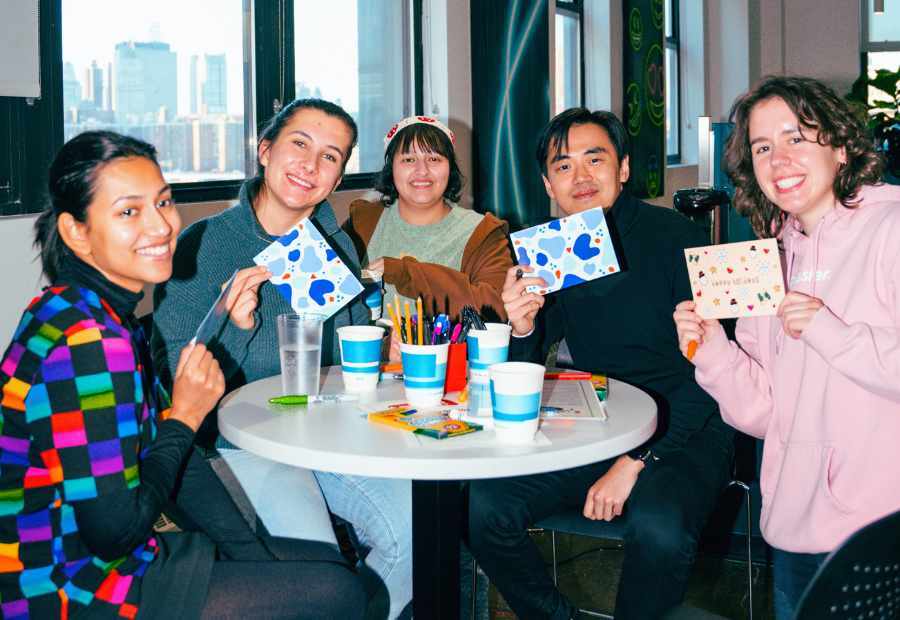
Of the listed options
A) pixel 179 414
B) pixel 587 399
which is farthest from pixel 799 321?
pixel 179 414

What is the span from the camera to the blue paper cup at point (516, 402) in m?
1.48

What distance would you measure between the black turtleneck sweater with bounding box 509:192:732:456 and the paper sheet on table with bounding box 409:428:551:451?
2.52ft

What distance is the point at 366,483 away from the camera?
2012 millimetres

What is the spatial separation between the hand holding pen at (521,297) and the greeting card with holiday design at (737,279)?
18.0 inches

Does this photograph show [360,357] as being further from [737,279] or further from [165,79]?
[165,79]

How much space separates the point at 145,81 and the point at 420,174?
1027 millimetres

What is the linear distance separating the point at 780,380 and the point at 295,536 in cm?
98

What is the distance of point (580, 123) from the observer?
7.96 ft

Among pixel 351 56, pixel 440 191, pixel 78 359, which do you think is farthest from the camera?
pixel 351 56

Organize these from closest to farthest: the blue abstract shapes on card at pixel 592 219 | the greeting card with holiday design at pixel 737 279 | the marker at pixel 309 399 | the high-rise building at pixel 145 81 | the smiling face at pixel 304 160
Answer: the greeting card with holiday design at pixel 737 279 → the marker at pixel 309 399 → the blue abstract shapes on card at pixel 592 219 → the smiling face at pixel 304 160 → the high-rise building at pixel 145 81

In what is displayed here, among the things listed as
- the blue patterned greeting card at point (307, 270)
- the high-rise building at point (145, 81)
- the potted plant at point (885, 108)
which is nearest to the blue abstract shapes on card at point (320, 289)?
the blue patterned greeting card at point (307, 270)

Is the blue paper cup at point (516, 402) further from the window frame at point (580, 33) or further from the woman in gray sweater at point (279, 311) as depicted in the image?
the window frame at point (580, 33)

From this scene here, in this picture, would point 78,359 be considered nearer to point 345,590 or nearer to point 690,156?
point 345,590

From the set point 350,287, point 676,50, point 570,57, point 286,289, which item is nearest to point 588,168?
point 350,287
